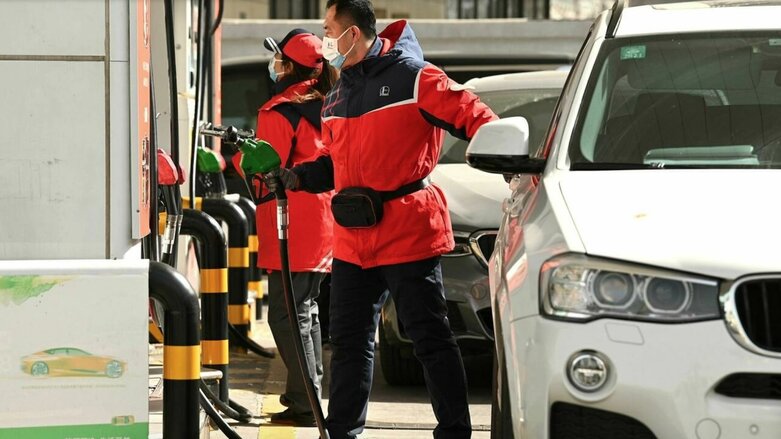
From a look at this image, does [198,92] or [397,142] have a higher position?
[198,92]

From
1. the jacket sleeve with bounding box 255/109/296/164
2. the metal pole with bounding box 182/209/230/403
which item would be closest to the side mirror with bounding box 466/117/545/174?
the jacket sleeve with bounding box 255/109/296/164

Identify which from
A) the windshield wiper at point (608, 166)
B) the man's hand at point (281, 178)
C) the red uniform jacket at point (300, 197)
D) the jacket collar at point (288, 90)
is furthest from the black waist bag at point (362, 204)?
the jacket collar at point (288, 90)

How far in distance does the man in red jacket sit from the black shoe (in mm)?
1110

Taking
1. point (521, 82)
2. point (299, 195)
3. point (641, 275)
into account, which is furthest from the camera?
point (521, 82)

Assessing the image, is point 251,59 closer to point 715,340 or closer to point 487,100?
point 487,100

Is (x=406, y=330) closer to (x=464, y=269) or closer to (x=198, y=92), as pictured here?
(x=464, y=269)

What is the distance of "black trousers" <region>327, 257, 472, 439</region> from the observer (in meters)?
5.55

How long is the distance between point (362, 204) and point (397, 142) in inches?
10.8

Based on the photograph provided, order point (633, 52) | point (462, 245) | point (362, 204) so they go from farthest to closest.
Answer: point (462, 245) → point (362, 204) → point (633, 52)

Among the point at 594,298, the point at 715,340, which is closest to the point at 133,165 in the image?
the point at 594,298

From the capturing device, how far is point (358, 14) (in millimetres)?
5781

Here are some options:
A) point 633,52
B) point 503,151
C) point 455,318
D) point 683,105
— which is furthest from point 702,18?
point 455,318

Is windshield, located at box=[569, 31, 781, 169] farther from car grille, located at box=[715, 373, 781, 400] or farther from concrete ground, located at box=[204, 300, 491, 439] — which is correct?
concrete ground, located at box=[204, 300, 491, 439]

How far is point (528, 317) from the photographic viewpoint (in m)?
3.96
